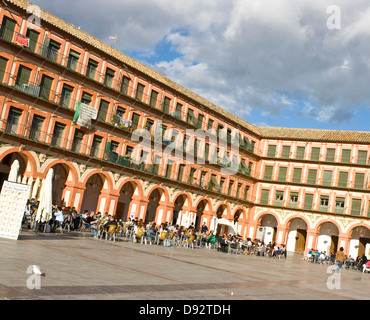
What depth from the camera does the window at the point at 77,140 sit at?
3438 centimetres

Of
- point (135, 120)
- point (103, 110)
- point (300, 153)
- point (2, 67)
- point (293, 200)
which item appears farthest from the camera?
point (300, 153)

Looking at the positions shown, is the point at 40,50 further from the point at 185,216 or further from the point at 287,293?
the point at 287,293

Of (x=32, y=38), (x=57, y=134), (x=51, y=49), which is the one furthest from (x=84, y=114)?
(x=32, y=38)

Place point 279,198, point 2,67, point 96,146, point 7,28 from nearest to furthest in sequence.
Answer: point 2,67 < point 7,28 < point 96,146 < point 279,198

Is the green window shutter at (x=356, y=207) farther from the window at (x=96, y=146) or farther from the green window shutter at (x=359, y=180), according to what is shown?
the window at (x=96, y=146)

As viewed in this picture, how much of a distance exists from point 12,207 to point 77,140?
19.8 m

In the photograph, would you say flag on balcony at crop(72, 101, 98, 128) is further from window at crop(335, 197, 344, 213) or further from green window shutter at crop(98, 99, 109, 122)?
window at crop(335, 197, 344, 213)

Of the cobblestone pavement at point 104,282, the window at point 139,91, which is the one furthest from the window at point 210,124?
the cobblestone pavement at point 104,282

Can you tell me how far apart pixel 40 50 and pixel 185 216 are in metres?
18.1

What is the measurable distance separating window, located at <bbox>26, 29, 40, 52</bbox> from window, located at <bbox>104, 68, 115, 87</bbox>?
22.5ft

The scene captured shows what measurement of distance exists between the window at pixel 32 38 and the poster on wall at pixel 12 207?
18770mm

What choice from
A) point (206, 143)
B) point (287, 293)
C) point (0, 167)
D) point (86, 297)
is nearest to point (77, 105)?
point (0, 167)

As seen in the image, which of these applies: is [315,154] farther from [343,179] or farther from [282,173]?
[282,173]

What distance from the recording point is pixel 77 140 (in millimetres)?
34688
